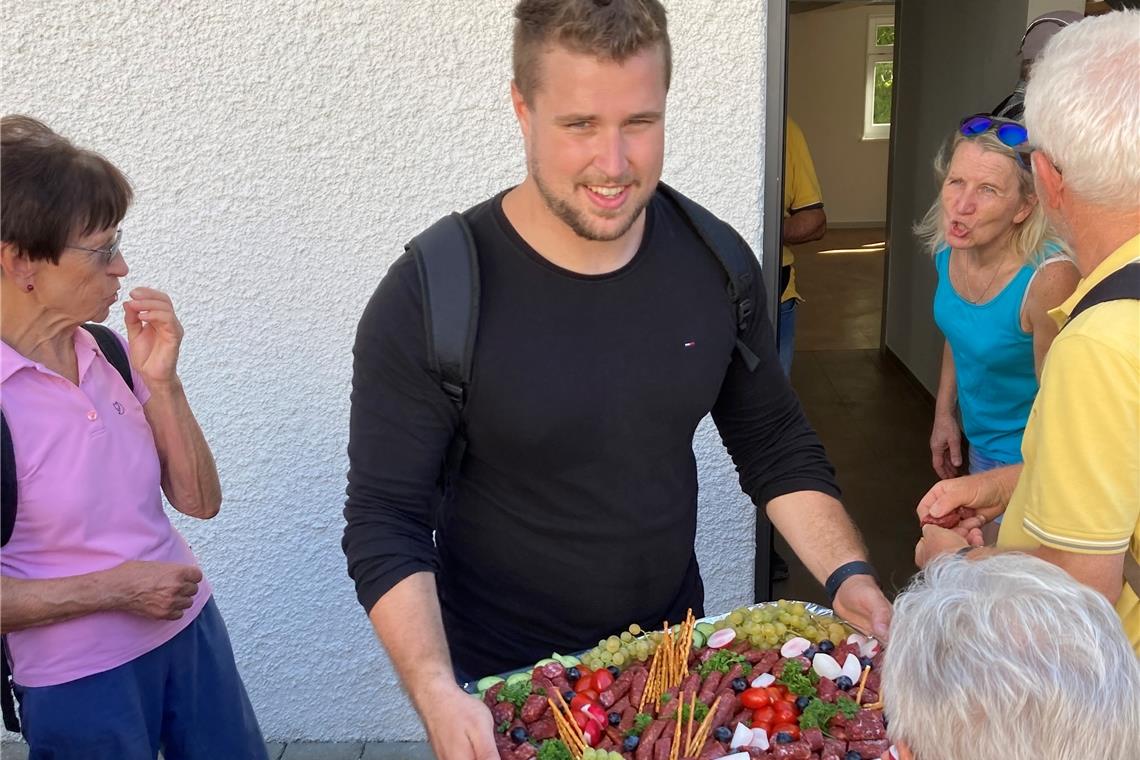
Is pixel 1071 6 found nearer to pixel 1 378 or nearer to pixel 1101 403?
pixel 1101 403

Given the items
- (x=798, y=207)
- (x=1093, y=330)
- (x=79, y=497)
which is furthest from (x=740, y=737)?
(x=798, y=207)

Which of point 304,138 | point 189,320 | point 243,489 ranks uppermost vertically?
point 304,138

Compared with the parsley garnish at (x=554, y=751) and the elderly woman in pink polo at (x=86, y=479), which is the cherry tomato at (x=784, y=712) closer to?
the parsley garnish at (x=554, y=751)

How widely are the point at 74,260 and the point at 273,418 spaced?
1371 millimetres

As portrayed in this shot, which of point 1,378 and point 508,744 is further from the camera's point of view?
point 1,378

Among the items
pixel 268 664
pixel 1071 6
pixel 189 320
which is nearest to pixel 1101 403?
pixel 189 320

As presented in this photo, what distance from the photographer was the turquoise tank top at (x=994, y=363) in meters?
2.87

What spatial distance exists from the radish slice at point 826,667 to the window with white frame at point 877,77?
15517 millimetres

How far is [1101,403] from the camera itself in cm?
145

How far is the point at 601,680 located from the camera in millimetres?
1783

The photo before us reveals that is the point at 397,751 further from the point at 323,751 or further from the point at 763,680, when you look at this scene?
the point at 763,680

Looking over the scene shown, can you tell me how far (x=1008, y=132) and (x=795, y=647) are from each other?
6.00ft

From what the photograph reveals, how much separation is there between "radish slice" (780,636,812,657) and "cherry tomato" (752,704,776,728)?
149 millimetres

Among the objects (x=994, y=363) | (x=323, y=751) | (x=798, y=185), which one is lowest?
(x=323, y=751)
